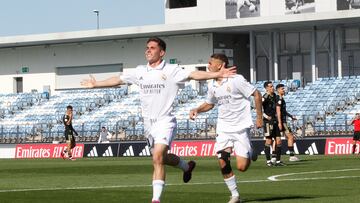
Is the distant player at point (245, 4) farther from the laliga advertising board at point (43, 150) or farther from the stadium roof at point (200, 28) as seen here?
the laliga advertising board at point (43, 150)

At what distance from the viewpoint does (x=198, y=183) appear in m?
20.0

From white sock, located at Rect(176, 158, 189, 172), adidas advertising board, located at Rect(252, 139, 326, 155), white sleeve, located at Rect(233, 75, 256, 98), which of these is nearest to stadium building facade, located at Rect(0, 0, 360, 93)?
adidas advertising board, located at Rect(252, 139, 326, 155)

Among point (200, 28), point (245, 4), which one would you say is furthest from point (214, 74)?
point (245, 4)

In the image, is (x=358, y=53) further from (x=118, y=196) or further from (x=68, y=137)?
(x=118, y=196)

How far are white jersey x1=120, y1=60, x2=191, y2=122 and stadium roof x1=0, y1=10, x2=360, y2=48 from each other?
1684 inches

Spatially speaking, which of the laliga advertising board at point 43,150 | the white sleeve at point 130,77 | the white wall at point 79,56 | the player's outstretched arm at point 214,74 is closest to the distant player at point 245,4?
the white wall at point 79,56

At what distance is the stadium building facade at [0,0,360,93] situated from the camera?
6053 cm

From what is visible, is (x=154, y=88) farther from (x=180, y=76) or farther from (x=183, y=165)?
(x=183, y=165)

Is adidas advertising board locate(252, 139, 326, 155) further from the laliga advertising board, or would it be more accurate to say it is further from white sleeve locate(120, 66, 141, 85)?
white sleeve locate(120, 66, 141, 85)

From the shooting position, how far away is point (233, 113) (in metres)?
16.0

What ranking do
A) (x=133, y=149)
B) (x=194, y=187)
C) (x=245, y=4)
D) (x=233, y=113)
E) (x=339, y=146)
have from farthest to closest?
(x=245, y=4) → (x=133, y=149) → (x=339, y=146) → (x=194, y=187) → (x=233, y=113)

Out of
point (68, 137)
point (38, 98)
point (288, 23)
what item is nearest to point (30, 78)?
point (38, 98)

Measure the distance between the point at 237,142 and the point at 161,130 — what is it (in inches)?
83.7

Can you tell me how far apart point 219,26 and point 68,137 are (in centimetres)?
2240
